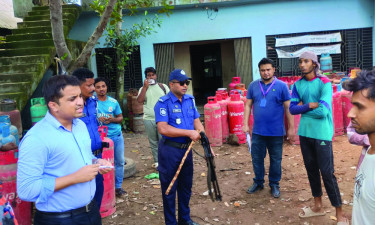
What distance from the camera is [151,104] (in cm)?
598

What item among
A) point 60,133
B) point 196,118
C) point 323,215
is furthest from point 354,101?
point 323,215

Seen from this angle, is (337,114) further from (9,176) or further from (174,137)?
(9,176)

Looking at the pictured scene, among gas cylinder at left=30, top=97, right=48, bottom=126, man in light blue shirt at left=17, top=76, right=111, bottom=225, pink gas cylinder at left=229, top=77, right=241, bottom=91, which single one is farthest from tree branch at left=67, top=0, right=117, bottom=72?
pink gas cylinder at left=229, top=77, right=241, bottom=91

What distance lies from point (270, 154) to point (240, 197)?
810 mm

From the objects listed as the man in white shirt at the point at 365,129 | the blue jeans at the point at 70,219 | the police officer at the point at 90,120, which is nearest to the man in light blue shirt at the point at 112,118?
the police officer at the point at 90,120

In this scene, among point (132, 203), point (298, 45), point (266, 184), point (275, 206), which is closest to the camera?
point (275, 206)

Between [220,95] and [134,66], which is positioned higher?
[134,66]

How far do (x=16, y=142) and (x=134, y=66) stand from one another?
257 inches

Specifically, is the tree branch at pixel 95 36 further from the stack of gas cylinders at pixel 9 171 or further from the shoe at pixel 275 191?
the shoe at pixel 275 191

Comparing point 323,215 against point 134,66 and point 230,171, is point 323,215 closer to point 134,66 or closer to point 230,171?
Answer: point 230,171

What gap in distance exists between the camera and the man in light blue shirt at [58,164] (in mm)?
2051

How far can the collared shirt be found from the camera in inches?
80.3

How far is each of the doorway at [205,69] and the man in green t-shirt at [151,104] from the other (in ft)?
23.0

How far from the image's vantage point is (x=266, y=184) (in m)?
5.28
